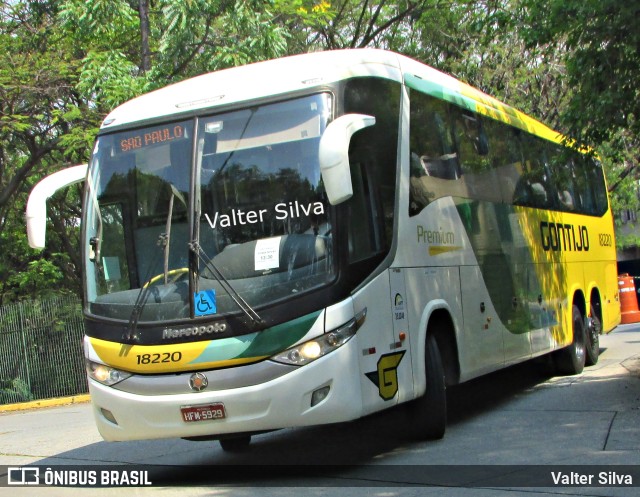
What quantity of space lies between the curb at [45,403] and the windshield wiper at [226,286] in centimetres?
1249

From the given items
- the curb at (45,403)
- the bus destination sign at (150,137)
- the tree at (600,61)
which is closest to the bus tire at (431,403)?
the bus destination sign at (150,137)

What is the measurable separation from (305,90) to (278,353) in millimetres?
2224

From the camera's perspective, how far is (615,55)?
33.1 ft

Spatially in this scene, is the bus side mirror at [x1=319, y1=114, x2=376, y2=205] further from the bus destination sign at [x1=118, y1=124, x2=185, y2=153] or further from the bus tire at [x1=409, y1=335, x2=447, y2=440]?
the bus tire at [x1=409, y1=335, x2=447, y2=440]

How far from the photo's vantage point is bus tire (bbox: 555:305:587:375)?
1379 cm

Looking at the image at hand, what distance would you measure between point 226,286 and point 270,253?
17.2 inches

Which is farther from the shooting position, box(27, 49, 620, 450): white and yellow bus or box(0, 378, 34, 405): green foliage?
box(0, 378, 34, 405): green foliage

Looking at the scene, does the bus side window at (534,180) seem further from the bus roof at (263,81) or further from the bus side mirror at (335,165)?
the bus side mirror at (335,165)

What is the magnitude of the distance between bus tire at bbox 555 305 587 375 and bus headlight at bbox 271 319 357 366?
7292mm

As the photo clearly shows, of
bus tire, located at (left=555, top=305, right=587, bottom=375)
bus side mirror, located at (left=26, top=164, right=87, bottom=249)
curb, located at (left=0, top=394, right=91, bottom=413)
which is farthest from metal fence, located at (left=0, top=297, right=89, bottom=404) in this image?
bus side mirror, located at (left=26, top=164, right=87, bottom=249)

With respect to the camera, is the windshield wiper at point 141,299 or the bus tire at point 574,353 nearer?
the windshield wiper at point 141,299

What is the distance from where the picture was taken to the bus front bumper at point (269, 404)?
721 centimetres

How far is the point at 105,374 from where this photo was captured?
7.79 m

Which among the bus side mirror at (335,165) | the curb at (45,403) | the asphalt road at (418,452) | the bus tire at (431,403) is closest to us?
the bus side mirror at (335,165)
